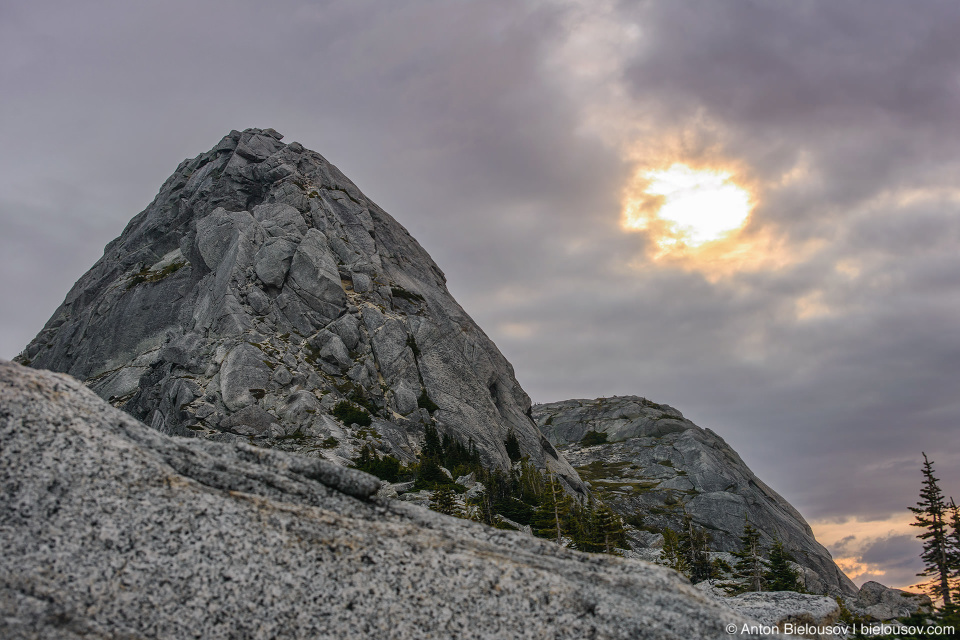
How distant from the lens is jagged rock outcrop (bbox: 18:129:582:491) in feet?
323

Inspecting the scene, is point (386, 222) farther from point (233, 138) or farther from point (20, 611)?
point (20, 611)

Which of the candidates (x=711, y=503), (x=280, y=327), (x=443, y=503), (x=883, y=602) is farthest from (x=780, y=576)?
(x=711, y=503)

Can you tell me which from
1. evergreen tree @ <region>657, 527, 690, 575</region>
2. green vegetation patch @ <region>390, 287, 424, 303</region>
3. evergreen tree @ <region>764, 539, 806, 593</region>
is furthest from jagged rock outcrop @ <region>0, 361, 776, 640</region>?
green vegetation patch @ <region>390, 287, 424, 303</region>

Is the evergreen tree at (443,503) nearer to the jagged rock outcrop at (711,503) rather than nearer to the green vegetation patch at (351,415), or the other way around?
the green vegetation patch at (351,415)

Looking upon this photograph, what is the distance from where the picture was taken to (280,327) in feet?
373

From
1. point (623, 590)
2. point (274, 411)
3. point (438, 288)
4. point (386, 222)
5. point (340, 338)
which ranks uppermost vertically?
point (386, 222)

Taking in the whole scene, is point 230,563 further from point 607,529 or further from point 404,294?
point 404,294

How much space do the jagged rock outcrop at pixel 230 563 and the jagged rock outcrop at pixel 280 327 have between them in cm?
7117

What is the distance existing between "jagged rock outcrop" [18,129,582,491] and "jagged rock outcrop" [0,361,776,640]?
71170 mm

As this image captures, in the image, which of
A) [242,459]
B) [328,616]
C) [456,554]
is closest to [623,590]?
[456,554]

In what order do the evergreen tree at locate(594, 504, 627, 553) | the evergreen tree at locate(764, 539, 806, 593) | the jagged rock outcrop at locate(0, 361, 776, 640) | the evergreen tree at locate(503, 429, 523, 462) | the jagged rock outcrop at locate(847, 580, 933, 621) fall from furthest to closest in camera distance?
the evergreen tree at locate(503, 429, 523, 462) → the evergreen tree at locate(594, 504, 627, 553) → the evergreen tree at locate(764, 539, 806, 593) → the jagged rock outcrop at locate(847, 580, 933, 621) → the jagged rock outcrop at locate(0, 361, 776, 640)

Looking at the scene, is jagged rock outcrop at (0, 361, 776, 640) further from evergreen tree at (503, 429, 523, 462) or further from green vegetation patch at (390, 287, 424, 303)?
green vegetation patch at (390, 287, 424, 303)

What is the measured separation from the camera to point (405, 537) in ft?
55.7

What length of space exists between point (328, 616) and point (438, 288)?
5592 inches
